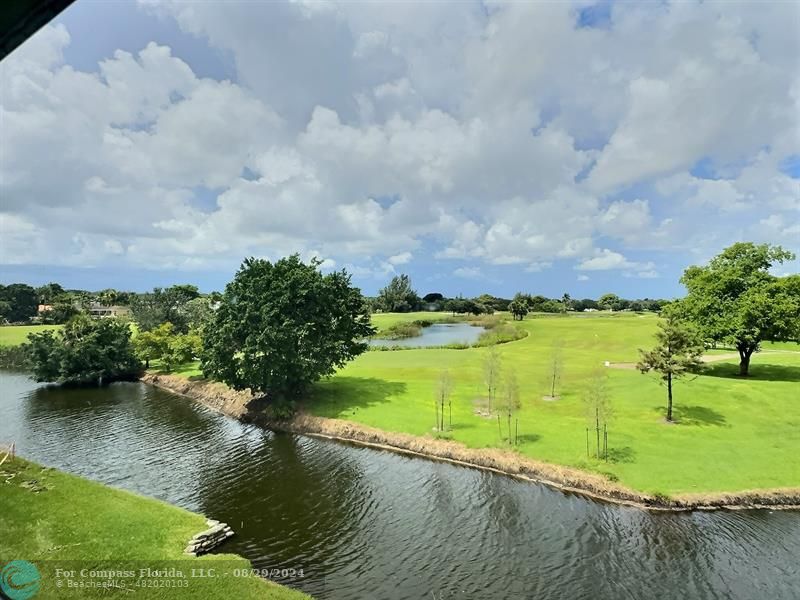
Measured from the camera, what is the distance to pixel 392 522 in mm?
25844

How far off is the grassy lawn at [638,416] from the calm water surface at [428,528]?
3526mm

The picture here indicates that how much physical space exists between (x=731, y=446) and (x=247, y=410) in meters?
44.4

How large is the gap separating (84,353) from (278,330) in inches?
1577

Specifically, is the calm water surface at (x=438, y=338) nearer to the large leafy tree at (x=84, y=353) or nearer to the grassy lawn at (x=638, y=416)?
the grassy lawn at (x=638, y=416)

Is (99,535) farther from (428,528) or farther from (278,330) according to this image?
(278,330)

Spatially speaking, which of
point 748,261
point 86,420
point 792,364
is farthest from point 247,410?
point 792,364

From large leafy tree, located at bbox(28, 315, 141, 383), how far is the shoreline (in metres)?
25.9

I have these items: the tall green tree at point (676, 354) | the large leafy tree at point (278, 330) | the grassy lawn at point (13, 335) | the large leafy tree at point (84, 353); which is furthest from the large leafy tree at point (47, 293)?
the tall green tree at point (676, 354)

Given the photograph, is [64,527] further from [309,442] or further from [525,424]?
[525,424]

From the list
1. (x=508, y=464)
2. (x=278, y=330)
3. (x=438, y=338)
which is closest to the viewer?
(x=508, y=464)

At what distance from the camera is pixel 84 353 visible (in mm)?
65188

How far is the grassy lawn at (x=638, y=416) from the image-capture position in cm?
2962

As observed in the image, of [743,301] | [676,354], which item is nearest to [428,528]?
[676,354]

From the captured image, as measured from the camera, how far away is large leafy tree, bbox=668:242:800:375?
46844mm
